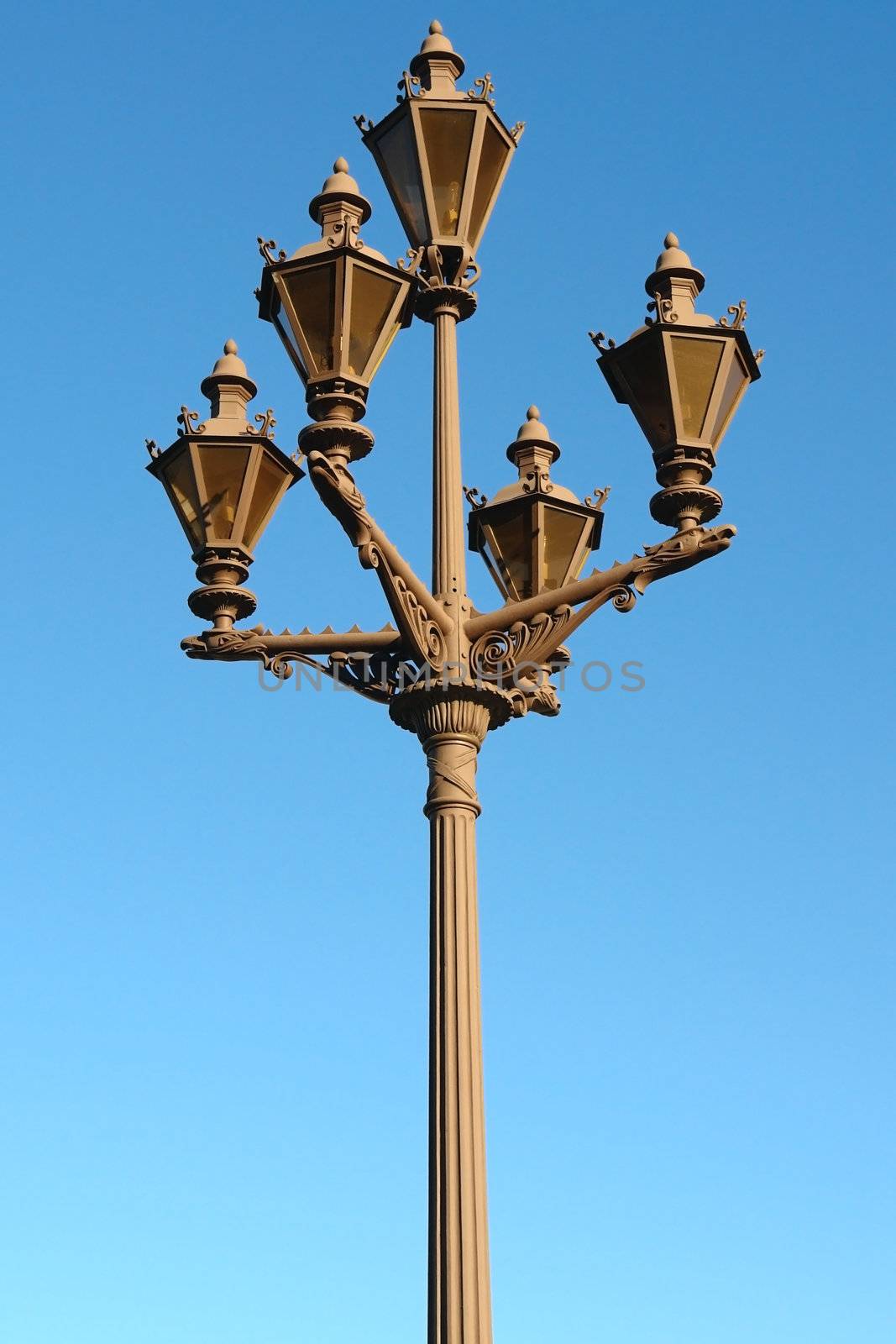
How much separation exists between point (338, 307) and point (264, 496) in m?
0.93

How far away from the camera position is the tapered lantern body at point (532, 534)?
8477mm

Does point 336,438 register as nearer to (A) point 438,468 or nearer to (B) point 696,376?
(A) point 438,468

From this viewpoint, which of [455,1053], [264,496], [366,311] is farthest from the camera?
[264,496]

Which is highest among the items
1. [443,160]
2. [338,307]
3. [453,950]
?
[443,160]

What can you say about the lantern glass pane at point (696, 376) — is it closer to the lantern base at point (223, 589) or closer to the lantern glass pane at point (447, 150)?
the lantern glass pane at point (447, 150)

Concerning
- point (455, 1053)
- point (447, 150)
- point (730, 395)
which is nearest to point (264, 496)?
point (447, 150)

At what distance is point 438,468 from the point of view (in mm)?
7551

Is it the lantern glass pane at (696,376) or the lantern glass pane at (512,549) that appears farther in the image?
the lantern glass pane at (512,549)

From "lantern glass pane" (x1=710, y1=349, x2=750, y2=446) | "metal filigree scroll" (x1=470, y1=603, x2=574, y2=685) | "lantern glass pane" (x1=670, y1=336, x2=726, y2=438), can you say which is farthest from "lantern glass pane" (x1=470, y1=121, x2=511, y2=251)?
"metal filigree scroll" (x1=470, y1=603, x2=574, y2=685)

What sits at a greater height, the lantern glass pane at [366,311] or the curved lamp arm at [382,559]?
the lantern glass pane at [366,311]

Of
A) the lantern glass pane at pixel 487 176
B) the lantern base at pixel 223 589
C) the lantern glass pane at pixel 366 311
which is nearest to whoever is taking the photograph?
the lantern glass pane at pixel 366 311

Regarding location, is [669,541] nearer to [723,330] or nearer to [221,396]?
[723,330]

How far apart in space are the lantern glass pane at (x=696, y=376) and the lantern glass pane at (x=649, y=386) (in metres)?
0.07

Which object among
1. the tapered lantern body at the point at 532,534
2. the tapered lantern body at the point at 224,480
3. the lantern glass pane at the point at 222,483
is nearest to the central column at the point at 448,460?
the tapered lantern body at the point at 224,480
